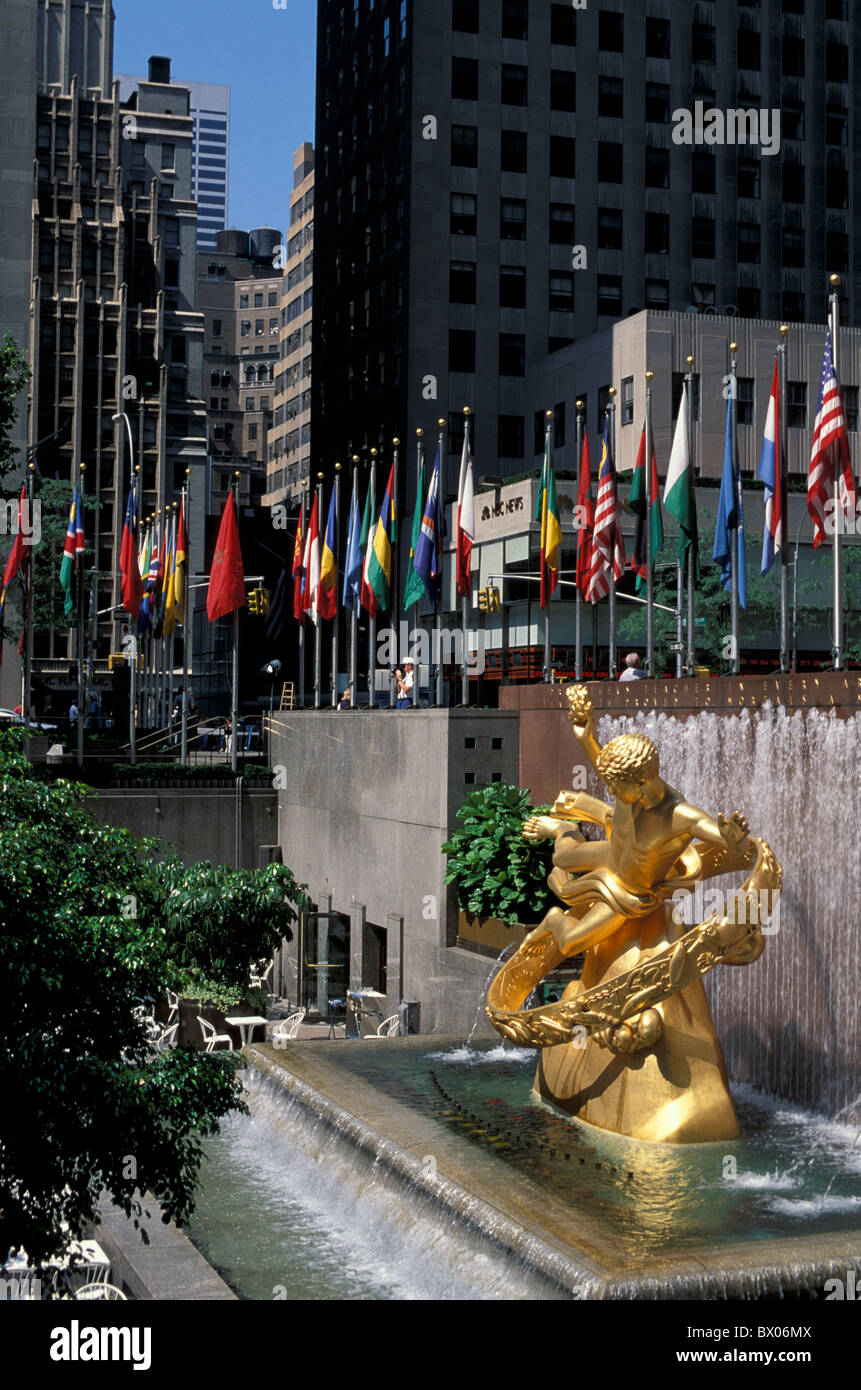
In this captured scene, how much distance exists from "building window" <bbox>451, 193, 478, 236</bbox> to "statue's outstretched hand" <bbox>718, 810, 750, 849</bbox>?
60.0 m

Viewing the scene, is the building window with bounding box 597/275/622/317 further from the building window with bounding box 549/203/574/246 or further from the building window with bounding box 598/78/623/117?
the building window with bounding box 598/78/623/117

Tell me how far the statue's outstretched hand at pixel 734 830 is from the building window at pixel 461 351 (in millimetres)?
57943

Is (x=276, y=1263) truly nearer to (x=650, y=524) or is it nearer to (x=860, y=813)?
(x=860, y=813)

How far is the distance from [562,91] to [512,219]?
6.07 m

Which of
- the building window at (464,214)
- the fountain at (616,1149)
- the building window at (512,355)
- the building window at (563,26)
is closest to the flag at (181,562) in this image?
the fountain at (616,1149)

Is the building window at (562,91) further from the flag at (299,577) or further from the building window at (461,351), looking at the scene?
the flag at (299,577)

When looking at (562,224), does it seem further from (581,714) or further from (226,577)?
(581,714)

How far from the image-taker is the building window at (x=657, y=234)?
242 ft

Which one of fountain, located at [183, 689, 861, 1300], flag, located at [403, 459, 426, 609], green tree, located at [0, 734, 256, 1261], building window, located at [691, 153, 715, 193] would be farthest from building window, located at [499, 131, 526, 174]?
green tree, located at [0, 734, 256, 1261]

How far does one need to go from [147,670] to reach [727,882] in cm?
4801

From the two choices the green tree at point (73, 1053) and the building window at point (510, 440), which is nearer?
the green tree at point (73, 1053)

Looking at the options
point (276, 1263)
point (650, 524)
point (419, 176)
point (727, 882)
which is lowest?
point (276, 1263)
